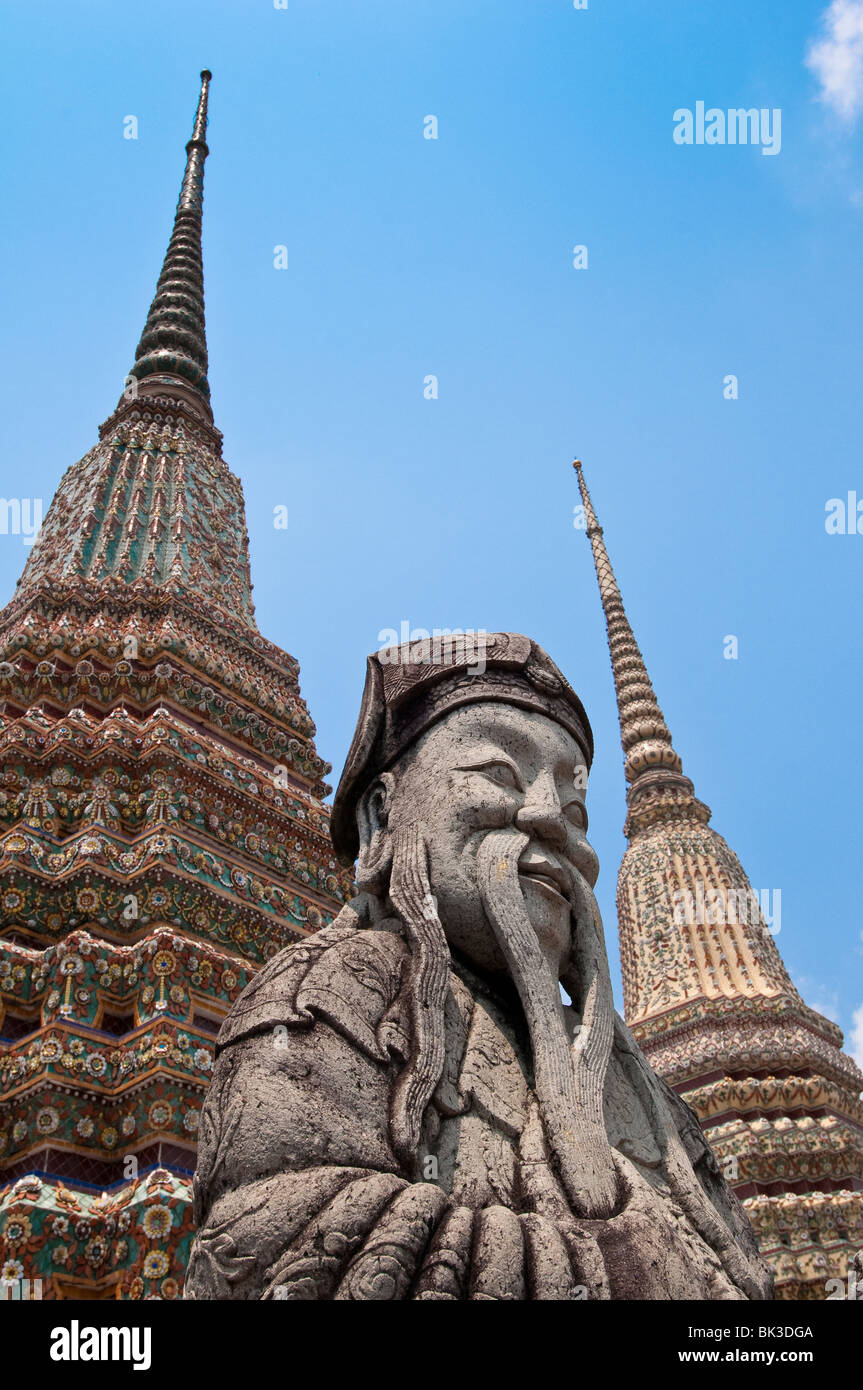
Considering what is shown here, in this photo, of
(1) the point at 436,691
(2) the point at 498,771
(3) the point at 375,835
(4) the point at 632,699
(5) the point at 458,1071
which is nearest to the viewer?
(5) the point at 458,1071

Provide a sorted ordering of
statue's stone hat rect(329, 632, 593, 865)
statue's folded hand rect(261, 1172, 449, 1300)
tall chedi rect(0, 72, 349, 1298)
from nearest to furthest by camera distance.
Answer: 1. statue's folded hand rect(261, 1172, 449, 1300)
2. statue's stone hat rect(329, 632, 593, 865)
3. tall chedi rect(0, 72, 349, 1298)

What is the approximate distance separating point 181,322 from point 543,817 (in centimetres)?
1110

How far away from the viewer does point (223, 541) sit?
10766 mm

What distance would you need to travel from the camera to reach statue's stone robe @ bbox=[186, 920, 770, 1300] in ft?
8.61

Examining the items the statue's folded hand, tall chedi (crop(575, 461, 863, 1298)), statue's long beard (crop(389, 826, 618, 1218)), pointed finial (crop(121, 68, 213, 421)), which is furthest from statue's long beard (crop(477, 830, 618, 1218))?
pointed finial (crop(121, 68, 213, 421))

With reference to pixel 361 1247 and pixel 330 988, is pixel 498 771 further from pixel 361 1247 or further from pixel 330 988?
pixel 361 1247

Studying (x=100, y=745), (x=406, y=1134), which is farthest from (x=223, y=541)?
(x=406, y=1134)

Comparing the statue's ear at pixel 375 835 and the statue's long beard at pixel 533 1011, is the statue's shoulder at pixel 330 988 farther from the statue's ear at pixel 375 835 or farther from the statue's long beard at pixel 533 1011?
the statue's ear at pixel 375 835

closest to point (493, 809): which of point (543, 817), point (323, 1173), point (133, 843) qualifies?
point (543, 817)

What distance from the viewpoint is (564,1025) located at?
370 cm

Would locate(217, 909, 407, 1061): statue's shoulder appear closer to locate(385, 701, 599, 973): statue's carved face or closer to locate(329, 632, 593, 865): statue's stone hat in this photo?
locate(385, 701, 599, 973): statue's carved face

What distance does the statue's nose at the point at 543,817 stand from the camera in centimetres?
402
